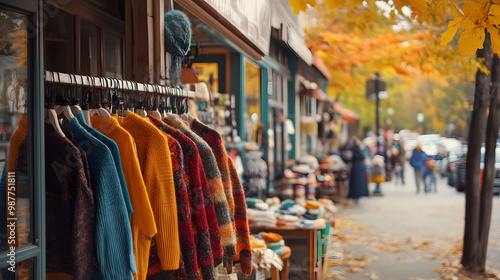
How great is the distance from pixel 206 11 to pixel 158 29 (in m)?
0.37

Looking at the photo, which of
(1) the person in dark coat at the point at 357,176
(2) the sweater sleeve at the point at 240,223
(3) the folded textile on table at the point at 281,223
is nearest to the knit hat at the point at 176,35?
(2) the sweater sleeve at the point at 240,223

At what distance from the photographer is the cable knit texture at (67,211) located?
8.36ft

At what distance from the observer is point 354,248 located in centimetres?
920

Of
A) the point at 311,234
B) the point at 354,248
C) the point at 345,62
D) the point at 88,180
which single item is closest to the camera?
the point at 88,180

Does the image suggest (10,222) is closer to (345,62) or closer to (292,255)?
(292,255)

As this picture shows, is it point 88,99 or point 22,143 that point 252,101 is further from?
point 22,143

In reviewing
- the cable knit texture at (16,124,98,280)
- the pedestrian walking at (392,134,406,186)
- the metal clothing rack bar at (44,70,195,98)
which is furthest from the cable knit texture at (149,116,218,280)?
the pedestrian walking at (392,134,406,186)

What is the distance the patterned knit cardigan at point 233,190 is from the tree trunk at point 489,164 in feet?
14.8

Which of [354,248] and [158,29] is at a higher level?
[158,29]

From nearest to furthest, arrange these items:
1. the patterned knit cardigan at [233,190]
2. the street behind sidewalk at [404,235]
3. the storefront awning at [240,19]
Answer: the patterned knit cardigan at [233,190] < the storefront awning at [240,19] < the street behind sidewalk at [404,235]

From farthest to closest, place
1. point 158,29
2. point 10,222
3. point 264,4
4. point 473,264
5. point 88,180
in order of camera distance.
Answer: point 473,264 → point 264,4 → point 158,29 → point 88,180 → point 10,222

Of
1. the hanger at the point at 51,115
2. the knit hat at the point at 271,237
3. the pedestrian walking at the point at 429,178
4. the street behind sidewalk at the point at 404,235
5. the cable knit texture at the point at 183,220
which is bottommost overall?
the street behind sidewalk at the point at 404,235

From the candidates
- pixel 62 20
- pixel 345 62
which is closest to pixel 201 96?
pixel 62 20

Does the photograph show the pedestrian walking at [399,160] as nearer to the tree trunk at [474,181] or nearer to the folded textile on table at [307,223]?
the tree trunk at [474,181]
